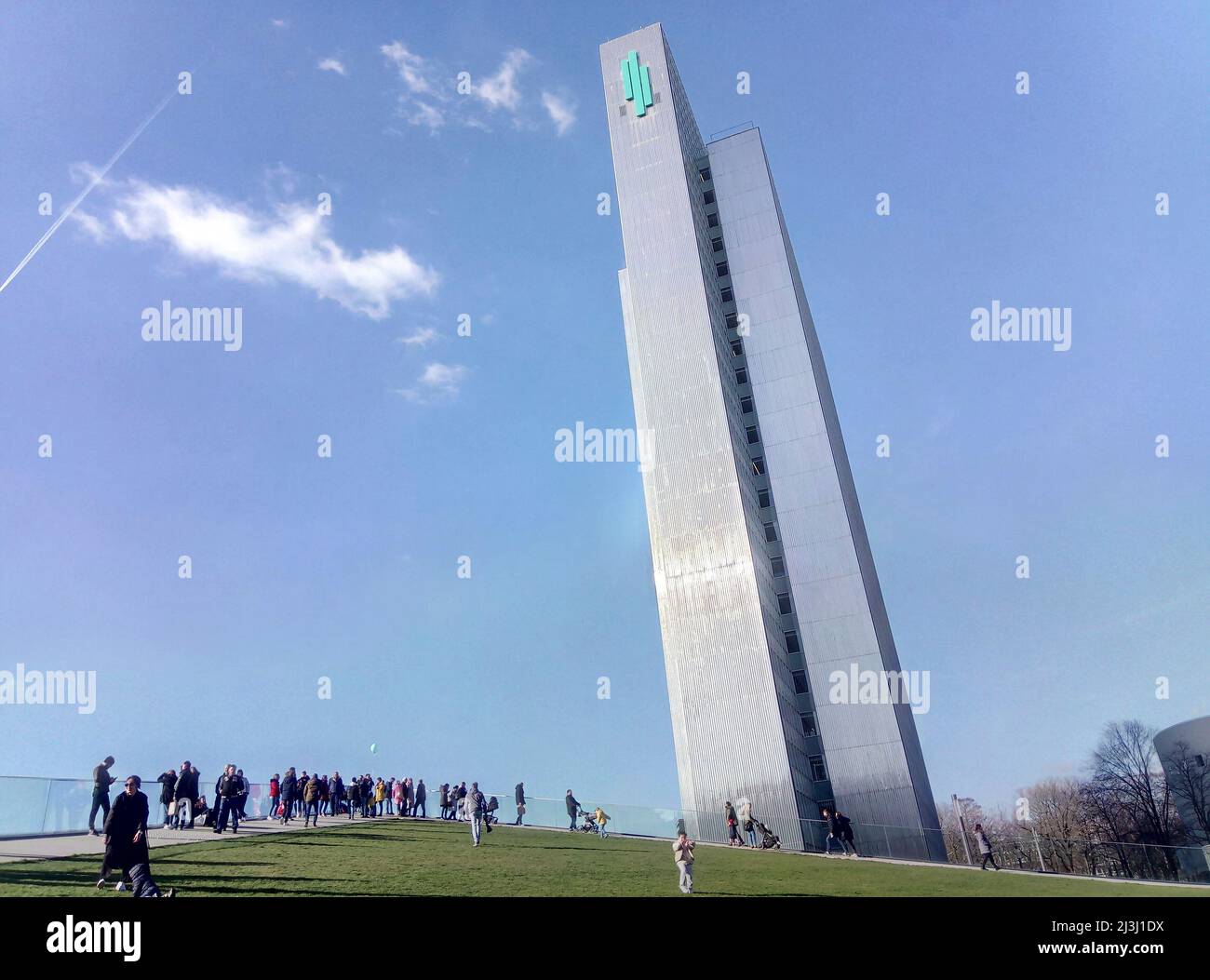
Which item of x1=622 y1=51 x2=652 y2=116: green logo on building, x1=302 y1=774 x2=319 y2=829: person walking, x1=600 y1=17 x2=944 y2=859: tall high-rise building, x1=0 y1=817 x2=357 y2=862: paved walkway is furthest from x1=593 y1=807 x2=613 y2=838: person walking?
x1=622 y1=51 x2=652 y2=116: green logo on building

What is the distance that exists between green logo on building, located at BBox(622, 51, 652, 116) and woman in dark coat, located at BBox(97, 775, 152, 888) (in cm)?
6694

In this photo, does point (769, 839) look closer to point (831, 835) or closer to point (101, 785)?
point (831, 835)

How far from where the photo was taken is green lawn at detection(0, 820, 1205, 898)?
53.1ft

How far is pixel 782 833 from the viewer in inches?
1550

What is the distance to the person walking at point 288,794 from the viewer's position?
95.3 feet

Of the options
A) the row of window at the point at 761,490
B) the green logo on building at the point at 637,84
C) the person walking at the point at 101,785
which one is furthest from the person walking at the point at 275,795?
the green logo on building at the point at 637,84

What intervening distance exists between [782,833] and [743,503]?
2208 cm

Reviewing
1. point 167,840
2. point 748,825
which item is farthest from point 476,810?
point 748,825

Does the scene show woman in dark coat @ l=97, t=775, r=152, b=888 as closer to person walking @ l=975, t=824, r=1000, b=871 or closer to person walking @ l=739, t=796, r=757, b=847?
person walking @ l=975, t=824, r=1000, b=871
